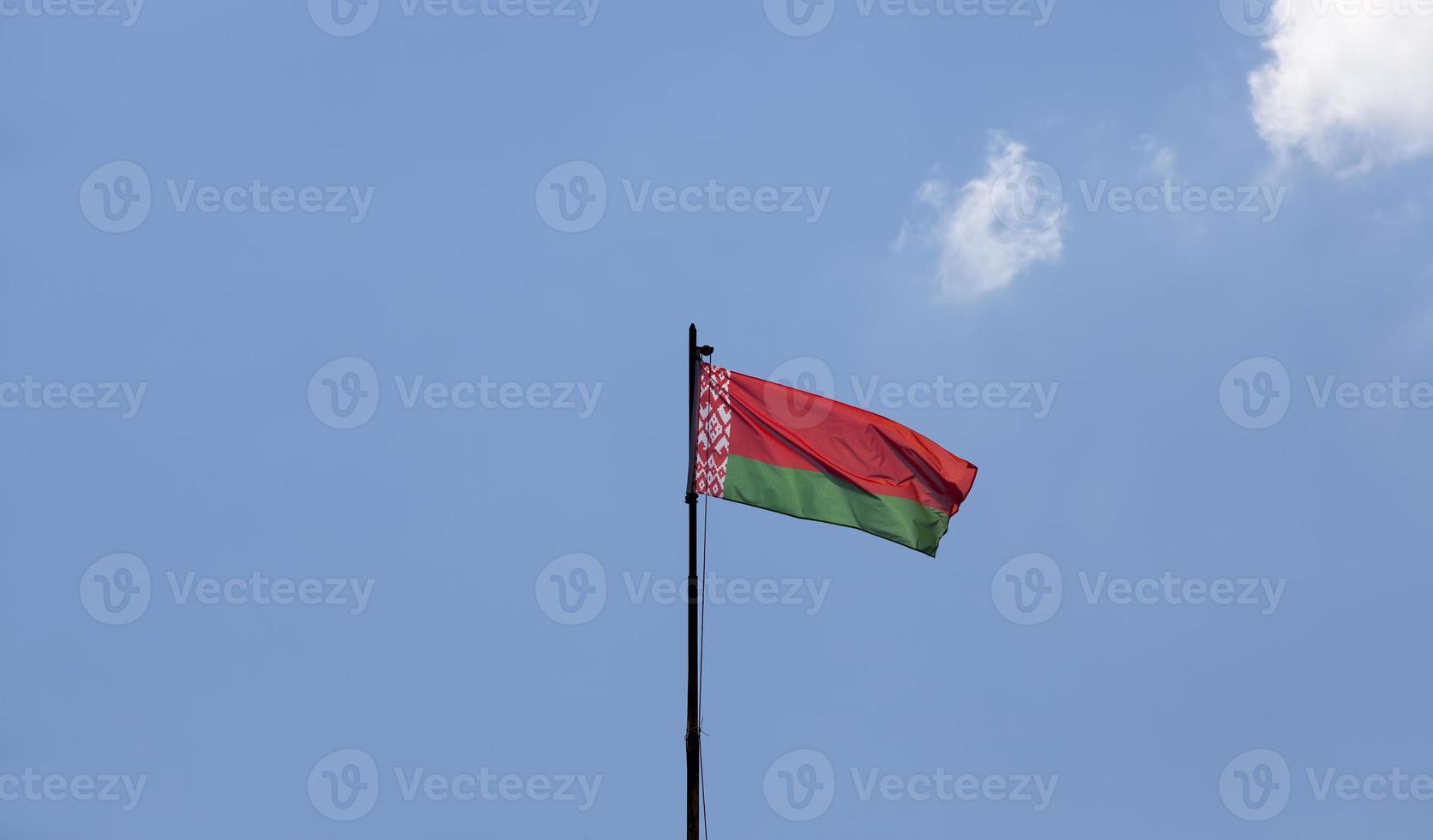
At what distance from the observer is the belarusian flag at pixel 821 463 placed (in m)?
31.4

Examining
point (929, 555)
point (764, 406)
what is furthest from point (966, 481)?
point (764, 406)

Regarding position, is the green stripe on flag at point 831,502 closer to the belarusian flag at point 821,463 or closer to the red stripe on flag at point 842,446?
the belarusian flag at point 821,463

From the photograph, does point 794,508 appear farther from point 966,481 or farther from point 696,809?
point 696,809

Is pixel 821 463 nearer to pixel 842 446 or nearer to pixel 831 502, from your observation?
pixel 842 446

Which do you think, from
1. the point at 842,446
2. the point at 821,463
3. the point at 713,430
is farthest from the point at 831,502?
the point at 713,430

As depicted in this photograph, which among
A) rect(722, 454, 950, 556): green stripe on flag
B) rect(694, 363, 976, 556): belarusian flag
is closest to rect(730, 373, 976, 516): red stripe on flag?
rect(694, 363, 976, 556): belarusian flag

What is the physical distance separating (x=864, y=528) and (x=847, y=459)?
1.28 metres

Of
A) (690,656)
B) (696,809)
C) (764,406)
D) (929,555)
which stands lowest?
(696,809)

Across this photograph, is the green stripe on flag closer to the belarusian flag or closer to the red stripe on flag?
the belarusian flag

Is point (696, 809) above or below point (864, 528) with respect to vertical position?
below

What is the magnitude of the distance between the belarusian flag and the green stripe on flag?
15mm

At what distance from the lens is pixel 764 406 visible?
3166 centimetres

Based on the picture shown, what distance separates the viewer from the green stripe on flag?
3138 cm

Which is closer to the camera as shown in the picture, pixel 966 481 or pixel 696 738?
pixel 696 738
